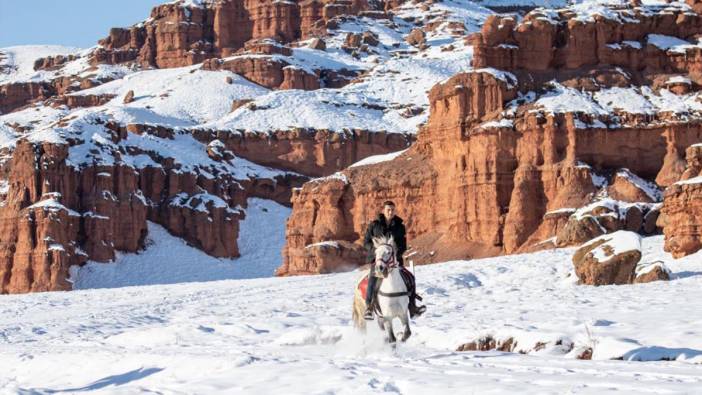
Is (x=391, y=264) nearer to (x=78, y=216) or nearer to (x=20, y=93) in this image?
(x=78, y=216)

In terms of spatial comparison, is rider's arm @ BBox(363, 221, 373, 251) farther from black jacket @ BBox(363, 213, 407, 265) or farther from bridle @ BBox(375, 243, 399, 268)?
bridle @ BBox(375, 243, 399, 268)

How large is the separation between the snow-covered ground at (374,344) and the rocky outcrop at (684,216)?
4.17ft

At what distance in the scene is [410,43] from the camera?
171750 mm

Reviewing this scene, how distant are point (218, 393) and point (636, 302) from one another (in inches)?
485

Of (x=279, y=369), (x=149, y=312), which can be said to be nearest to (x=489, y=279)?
(x=149, y=312)

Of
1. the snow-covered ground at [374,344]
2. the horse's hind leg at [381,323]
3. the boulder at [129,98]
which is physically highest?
the boulder at [129,98]

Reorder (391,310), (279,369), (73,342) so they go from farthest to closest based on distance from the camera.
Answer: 1. (73,342)
2. (391,310)
3. (279,369)

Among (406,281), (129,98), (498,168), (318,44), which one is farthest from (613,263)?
(318,44)

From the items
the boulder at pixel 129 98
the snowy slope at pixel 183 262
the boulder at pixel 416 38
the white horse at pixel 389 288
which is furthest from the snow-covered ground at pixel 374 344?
the boulder at pixel 416 38

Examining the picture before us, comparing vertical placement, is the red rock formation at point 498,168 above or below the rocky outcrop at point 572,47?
below

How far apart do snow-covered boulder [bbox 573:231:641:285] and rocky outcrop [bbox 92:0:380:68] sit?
155 m

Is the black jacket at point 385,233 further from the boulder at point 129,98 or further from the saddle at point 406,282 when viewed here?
the boulder at point 129,98

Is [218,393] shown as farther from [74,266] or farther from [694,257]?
[74,266]

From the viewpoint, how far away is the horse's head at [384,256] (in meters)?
19.0
